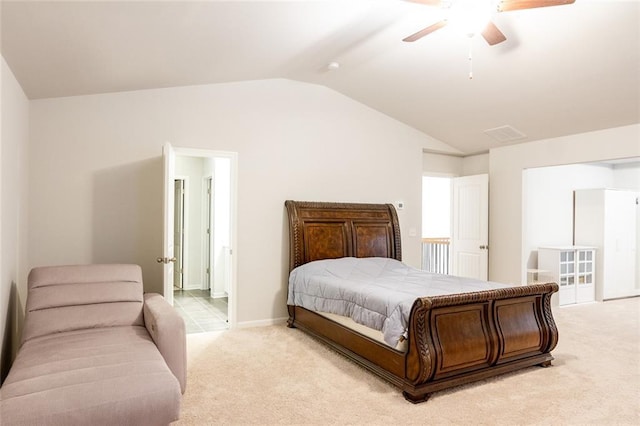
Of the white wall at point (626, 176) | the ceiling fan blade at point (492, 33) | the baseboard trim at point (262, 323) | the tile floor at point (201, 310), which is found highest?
the ceiling fan blade at point (492, 33)

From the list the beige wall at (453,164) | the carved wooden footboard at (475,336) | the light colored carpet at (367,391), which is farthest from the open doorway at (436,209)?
the carved wooden footboard at (475,336)

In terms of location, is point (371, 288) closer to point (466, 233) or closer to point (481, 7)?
point (481, 7)

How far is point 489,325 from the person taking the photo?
10.7ft

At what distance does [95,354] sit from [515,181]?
545cm

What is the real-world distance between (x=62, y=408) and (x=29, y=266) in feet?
8.39

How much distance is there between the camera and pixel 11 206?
10.2 ft

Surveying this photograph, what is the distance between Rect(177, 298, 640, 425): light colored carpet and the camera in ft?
8.77

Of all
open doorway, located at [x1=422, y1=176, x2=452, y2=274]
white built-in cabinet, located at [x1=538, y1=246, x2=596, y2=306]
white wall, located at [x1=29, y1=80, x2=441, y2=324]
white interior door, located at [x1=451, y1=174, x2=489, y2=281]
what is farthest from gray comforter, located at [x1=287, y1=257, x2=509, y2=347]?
open doorway, located at [x1=422, y1=176, x2=452, y2=274]

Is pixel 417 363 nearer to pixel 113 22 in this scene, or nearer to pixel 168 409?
pixel 168 409

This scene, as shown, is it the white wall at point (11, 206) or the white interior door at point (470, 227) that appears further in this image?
the white interior door at point (470, 227)

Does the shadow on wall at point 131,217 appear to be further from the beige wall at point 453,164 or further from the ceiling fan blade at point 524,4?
the beige wall at point 453,164

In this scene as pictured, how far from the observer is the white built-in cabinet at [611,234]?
6684 mm

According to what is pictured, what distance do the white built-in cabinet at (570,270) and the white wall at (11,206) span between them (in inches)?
252

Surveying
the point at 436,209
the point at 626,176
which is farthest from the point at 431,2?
the point at 626,176
